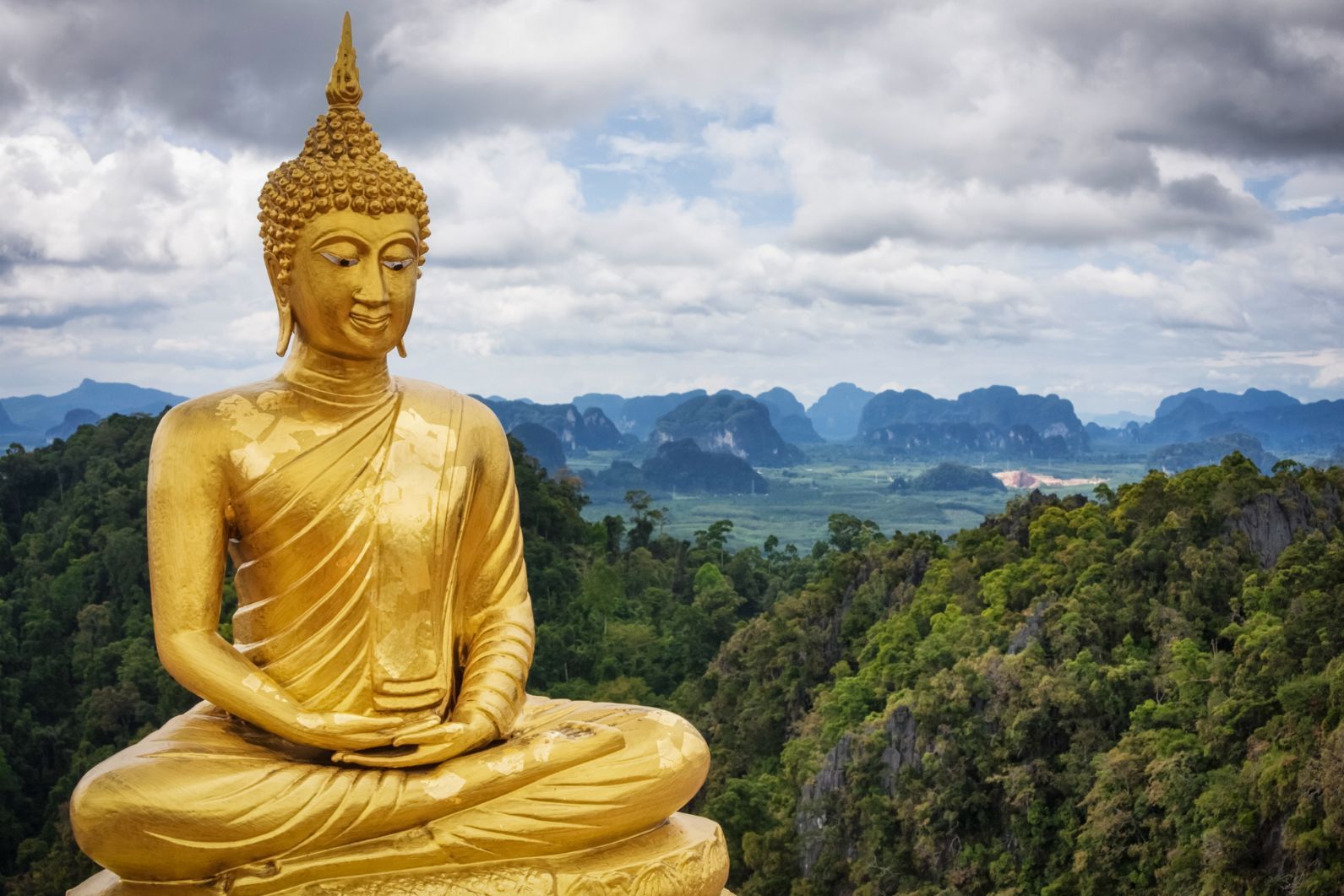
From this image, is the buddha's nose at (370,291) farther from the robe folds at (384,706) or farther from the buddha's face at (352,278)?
the robe folds at (384,706)

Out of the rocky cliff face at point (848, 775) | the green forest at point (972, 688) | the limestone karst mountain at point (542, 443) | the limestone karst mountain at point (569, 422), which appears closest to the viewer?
the green forest at point (972, 688)

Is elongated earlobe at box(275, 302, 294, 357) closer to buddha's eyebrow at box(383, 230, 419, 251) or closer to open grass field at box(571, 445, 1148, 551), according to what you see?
buddha's eyebrow at box(383, 230, 419, 251)

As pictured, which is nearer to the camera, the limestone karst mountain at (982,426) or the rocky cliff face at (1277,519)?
the rocky cliff face at (1277,519)

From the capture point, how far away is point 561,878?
5492 mm

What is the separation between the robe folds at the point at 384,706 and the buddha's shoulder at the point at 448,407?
0.01 metres

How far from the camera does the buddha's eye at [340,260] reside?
5615mm

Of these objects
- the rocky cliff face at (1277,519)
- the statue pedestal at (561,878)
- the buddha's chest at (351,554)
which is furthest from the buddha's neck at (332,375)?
the rocky cliff face at (1277,519)

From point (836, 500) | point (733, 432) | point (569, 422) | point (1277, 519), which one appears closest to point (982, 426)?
point (733, 432)

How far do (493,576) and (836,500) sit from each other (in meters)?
89.3

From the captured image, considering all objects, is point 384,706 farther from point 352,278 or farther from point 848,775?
point 848,775

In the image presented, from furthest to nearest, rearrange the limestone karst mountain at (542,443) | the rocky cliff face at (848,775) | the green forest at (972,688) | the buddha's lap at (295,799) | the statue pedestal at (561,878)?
the limestone karst mountain at (542,443)
the rocky cliff face at (848,775)
the green forest at (972,688)
the statue pedestal at (561,878)
the buddha's lap at (295,799)

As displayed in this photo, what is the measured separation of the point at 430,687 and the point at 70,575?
1155 inches

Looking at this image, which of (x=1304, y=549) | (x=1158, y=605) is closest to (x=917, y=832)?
(x=1158, y=605)

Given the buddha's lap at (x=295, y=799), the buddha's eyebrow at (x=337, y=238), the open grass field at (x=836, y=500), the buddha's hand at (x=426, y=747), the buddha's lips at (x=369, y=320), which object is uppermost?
the buddha's eyebrow at (x=337, y=238)
